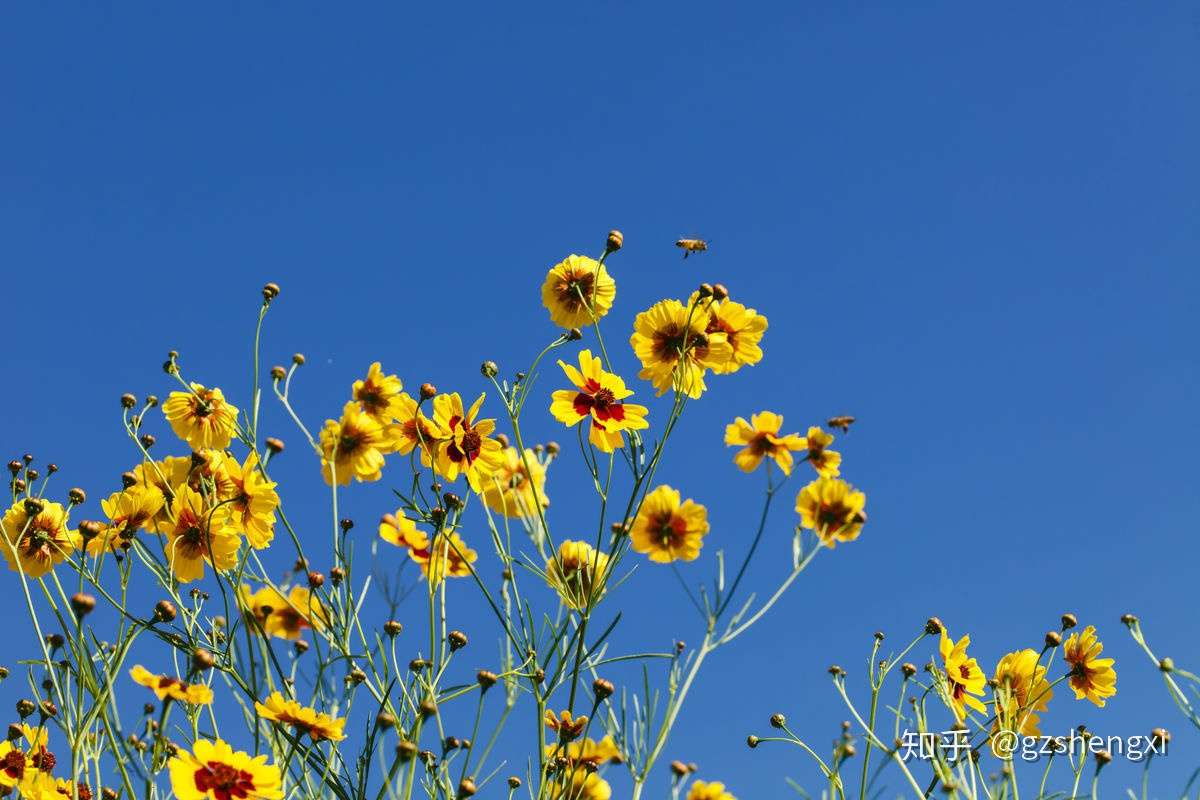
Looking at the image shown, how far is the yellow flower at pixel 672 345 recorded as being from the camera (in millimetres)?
2400

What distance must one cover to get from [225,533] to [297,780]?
0.58m

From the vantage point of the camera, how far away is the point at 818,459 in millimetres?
2281

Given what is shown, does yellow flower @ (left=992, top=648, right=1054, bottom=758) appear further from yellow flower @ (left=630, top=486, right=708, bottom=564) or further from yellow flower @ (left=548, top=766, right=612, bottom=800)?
yellow flower @ (left=548, top=766, right=612, bottom=800)

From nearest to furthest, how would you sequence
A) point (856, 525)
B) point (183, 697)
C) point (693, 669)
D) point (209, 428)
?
point (183, 697) < point (693, 669) < point (856, 525) < point (209, 428)

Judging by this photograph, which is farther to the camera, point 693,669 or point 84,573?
point 84,573

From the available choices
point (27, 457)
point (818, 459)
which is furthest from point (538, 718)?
point (27, 457)

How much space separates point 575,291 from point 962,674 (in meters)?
1.56

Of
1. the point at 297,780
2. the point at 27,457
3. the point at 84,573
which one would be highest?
the point at 27,457

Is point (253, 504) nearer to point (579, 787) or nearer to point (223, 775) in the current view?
point (223, 775)

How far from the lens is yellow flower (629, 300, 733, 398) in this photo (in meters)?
2.40

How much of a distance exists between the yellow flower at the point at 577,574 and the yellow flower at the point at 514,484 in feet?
0.49

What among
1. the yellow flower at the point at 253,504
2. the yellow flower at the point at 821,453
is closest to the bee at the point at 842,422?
the yellow flower at the point at 821,453

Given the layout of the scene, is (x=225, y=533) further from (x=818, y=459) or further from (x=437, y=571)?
(x=818, y=459)

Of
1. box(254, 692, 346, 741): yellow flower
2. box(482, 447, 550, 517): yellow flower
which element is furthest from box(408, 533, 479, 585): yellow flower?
box(254, 692, 346, 741): yellow flower
